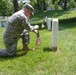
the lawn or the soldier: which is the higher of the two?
the soldier

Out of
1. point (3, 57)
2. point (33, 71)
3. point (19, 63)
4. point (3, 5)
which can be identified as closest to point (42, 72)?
point (33, 71)

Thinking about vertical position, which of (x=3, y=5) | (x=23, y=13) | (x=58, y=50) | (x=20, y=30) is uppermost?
(x=23, y=13)

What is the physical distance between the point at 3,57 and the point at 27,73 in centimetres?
178

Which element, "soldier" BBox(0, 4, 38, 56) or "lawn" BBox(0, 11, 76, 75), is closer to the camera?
"lawn" BBox(0, 11, 76, 75)

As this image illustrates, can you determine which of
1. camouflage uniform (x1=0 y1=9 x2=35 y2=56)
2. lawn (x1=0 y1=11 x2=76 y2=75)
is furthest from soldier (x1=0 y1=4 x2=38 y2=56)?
lawn (x1=0 y1=11 x2=76 y2=75)

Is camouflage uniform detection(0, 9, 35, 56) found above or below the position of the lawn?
above

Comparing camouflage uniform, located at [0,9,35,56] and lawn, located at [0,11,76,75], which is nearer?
lawn, located at [0,11,76,75]

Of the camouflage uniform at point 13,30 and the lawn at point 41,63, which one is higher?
the camouflage uniform at point 13,30

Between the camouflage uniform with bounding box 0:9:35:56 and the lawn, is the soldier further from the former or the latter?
the lawn

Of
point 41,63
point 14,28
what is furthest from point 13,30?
point 41,63

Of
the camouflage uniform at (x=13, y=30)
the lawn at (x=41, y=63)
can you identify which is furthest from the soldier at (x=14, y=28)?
the lawn at (x=41, y=63)

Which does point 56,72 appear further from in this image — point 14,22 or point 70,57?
point 14,22

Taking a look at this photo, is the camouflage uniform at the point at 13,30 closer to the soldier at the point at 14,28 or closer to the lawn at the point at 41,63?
the soldier at the point at 14,28

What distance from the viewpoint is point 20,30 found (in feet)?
24.6
